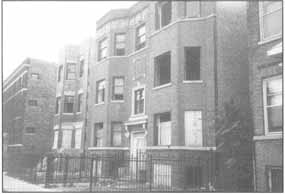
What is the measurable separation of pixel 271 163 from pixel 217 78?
4.88 metres

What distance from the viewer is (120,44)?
2036cm

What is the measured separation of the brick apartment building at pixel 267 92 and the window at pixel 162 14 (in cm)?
519

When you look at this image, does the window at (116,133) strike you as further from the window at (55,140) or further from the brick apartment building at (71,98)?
the window at (55,140)

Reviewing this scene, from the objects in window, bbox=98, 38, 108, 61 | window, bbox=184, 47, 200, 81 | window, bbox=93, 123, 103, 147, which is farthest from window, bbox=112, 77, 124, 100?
window, bbox=184, 47, 200, 81

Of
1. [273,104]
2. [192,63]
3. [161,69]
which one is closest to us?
[273,104]

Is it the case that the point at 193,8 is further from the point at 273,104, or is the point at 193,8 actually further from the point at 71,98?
the point at 71,98

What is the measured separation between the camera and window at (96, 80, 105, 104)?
2042cm

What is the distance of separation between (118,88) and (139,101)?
191cm

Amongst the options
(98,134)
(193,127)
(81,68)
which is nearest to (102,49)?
(81,68)

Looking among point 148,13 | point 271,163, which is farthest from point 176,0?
point 271,163

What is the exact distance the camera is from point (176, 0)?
15.8 metres

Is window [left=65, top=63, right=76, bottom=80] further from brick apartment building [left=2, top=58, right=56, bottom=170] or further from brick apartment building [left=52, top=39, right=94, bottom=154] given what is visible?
brick apartment building [left=2, top=58, right=56, bottom=170]

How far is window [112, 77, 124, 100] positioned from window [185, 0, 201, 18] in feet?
19.5

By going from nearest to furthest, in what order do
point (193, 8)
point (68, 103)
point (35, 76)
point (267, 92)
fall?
point (267, 92) → point (193, 8) → point (35, 76) → point (68, 103)
